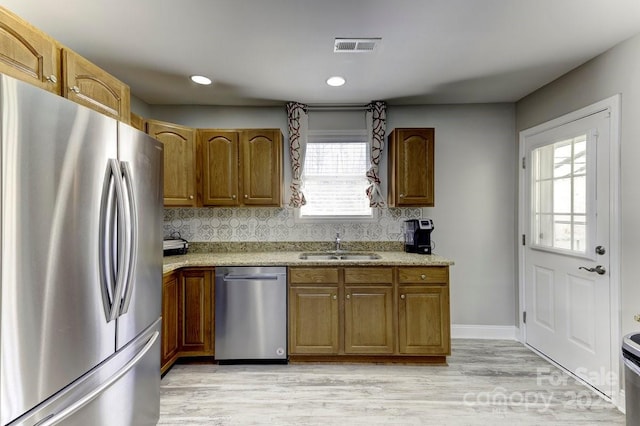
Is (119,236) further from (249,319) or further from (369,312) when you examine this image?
(369,312)

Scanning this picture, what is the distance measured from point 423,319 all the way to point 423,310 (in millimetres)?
80

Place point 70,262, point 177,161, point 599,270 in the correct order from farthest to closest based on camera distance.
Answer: point 177,161, point 599,270, point 70,262

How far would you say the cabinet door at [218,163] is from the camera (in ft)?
9.50

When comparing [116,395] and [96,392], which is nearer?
[96,392]

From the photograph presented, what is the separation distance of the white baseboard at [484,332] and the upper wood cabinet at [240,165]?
7.89ft

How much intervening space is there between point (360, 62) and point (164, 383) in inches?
119

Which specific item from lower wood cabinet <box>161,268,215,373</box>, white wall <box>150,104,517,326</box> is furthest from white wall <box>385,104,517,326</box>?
lower wood cabinet <box>161,268,215,373</box>

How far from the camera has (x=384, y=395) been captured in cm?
215

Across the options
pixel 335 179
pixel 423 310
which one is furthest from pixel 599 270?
pixel 335 179

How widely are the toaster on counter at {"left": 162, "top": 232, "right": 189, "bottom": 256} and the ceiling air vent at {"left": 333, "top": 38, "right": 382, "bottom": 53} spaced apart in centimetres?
236

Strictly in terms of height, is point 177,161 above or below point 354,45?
below

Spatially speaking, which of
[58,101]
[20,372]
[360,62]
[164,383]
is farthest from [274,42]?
[164,383]

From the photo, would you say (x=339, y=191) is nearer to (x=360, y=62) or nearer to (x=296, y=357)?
(x=360, y=62)

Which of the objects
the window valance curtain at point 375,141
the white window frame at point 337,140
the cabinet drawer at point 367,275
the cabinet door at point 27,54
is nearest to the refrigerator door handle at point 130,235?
the cabinet door at point 27,54
